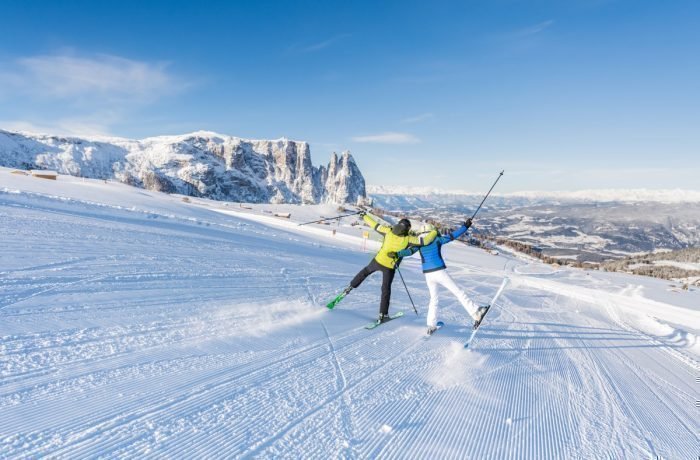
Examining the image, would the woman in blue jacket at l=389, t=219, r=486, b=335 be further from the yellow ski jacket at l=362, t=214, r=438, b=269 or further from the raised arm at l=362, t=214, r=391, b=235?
the raised arm at l=362, t=214, r=391, b=235

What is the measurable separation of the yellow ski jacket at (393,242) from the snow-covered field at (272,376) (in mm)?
1345

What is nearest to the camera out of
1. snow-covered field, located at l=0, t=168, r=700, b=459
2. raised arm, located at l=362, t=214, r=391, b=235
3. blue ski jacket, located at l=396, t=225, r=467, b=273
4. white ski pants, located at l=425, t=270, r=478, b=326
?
snow-covered field, located at l=0, t=168, r=700, b=459

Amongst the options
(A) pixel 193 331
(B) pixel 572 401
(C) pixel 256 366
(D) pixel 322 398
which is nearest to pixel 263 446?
(D) pixel 322 398

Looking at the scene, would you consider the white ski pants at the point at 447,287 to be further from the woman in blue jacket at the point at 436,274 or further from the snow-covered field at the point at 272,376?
the snow-covered field at the point at 272,376

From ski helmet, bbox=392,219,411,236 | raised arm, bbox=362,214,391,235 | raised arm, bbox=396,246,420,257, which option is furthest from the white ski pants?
raised arm, bbox=362,214,391,235

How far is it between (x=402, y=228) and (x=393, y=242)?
0.39 m

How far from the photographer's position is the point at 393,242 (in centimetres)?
738

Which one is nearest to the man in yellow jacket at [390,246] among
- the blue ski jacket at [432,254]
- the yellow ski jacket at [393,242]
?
the yellow ski jacket at [393,242]

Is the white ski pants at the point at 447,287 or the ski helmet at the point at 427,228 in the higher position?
the ski helmet at the point at 427,228

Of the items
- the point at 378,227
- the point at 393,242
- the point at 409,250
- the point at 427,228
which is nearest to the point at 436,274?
the point at 409,250

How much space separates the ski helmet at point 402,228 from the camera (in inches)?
281

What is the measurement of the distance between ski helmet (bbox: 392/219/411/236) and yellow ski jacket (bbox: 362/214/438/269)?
9cm

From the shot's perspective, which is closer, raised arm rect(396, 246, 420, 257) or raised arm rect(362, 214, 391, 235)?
raised arm rect(396, 246, 420, 257)

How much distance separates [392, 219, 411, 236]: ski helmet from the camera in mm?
7141
